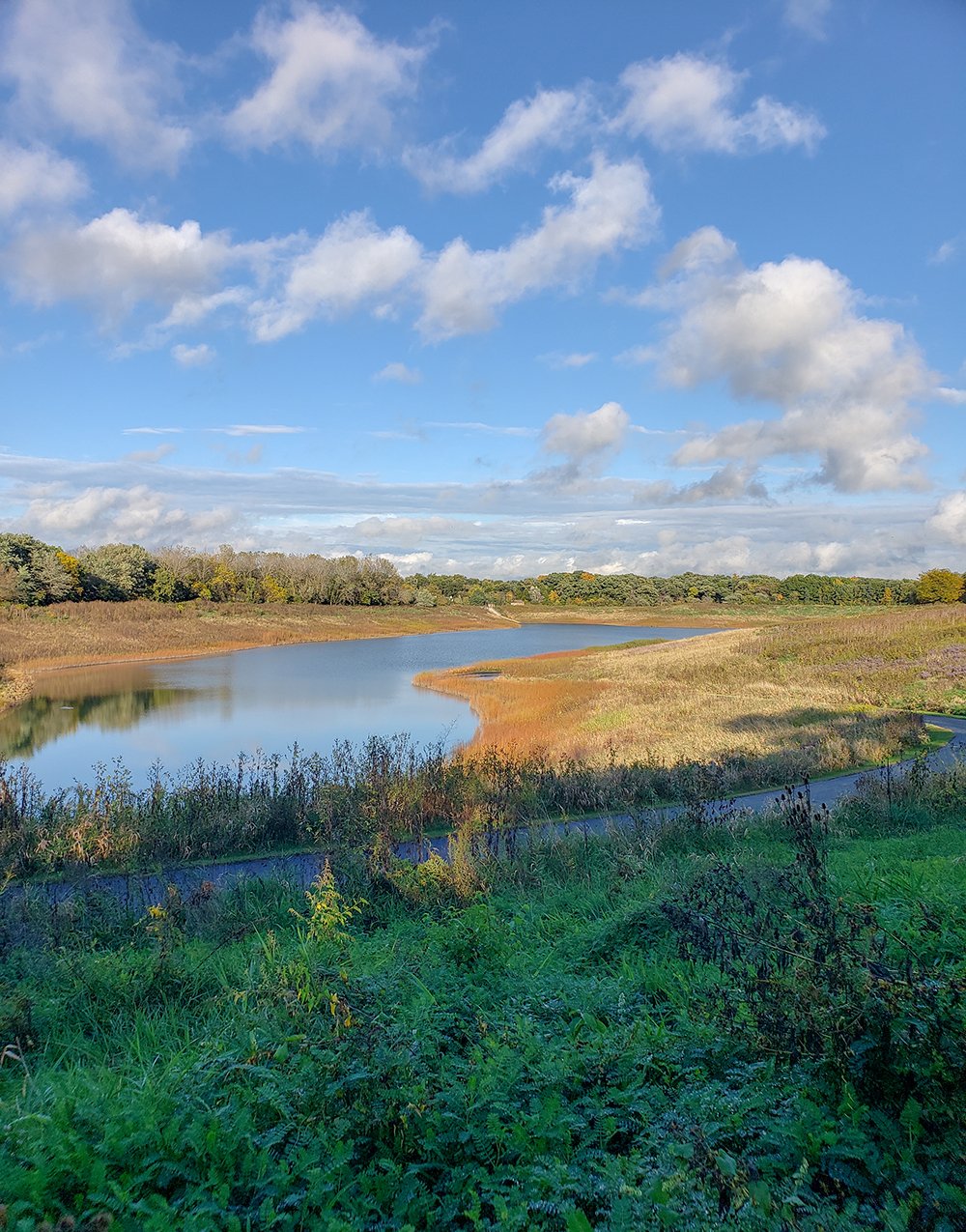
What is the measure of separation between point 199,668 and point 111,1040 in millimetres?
41381

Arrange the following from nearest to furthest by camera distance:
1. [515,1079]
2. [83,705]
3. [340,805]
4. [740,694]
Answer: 1. [515,1079]
2. [340,805]
3. [740,694]
4. [83,705]

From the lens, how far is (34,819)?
11156 millimetres

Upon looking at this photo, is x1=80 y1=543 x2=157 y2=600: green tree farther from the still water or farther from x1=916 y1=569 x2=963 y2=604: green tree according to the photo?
x1=916 y1=569 x2=963 y2=604: green tree

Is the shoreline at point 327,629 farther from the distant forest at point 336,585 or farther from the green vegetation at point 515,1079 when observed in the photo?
the green vegetation at point 515,1079

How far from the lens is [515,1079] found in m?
3.10

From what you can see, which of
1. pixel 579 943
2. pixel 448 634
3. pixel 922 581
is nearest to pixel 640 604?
pixel 922 581

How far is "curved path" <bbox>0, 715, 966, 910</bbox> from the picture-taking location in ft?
26.1

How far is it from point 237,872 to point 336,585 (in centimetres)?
8554

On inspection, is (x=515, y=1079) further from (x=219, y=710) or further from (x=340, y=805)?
(x=219, y=710)

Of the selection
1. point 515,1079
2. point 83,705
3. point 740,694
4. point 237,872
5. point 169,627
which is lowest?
point 83,705

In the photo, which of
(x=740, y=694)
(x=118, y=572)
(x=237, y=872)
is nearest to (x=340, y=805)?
(x=237, y=872)

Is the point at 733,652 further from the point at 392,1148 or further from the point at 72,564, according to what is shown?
the point at 72,564

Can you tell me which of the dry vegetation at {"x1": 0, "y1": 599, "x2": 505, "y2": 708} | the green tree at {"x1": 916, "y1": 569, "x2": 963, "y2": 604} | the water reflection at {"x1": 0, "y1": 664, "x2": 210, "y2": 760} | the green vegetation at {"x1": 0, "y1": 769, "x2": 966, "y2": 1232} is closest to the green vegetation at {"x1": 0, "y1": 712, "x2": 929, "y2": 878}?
the green vegetation at {"x1": 0, "y1": 769, "x2": 966, "y2": 1232}

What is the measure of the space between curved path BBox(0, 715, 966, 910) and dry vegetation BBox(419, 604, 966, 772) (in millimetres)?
2888
